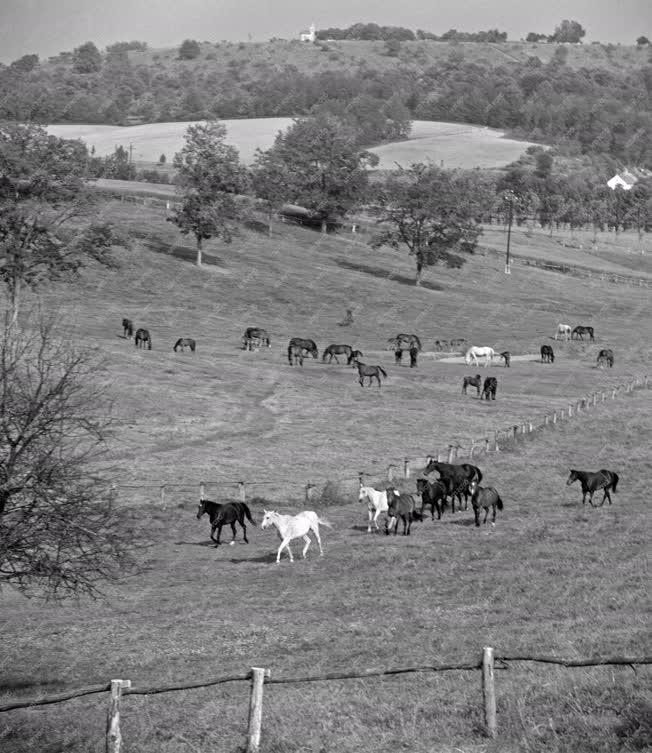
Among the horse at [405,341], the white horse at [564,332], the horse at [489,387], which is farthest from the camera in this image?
the white horse at [564,332]

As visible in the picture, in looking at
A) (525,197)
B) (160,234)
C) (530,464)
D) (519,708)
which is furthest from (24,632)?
(525,197)

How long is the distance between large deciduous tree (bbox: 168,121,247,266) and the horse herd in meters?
65.6

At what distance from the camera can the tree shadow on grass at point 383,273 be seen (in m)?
114

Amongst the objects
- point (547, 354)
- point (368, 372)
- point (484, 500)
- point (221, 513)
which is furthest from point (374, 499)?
point (547, 354)

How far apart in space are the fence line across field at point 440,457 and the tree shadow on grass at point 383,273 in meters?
51.9

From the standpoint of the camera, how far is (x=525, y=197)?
198750mm

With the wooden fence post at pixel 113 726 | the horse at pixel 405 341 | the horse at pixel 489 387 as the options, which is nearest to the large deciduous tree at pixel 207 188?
the horse at pixel 405 341

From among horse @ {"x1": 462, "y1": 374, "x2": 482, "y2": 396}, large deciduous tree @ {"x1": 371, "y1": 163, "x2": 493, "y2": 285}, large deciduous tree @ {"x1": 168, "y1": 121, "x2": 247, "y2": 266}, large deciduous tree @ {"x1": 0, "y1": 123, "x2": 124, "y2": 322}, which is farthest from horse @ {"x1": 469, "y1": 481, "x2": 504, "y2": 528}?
large deciduous tree @ {"x1": 371, "y1": 163, "x2": 493, "y2": 285}

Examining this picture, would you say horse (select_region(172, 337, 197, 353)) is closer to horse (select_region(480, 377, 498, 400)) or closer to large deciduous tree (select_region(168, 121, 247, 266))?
horse (select_region(480, 377, 498, 400))

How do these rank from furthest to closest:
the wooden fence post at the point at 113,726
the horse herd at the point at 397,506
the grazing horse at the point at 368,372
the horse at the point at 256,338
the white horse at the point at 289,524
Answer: the horse at the point at 256,338, the grazing horse at the point at 368,372, the horse herd at the point at 397,506, the white horse at the point at 289,524, the wooden fence post at the point at 113,726

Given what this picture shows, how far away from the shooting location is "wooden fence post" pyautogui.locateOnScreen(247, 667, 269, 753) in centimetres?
1292

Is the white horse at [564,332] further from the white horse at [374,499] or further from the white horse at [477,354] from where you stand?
the white horse at [374,499]

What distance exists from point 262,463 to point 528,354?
45.0m

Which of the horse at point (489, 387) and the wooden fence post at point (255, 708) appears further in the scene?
the horse at point (489, 387)
